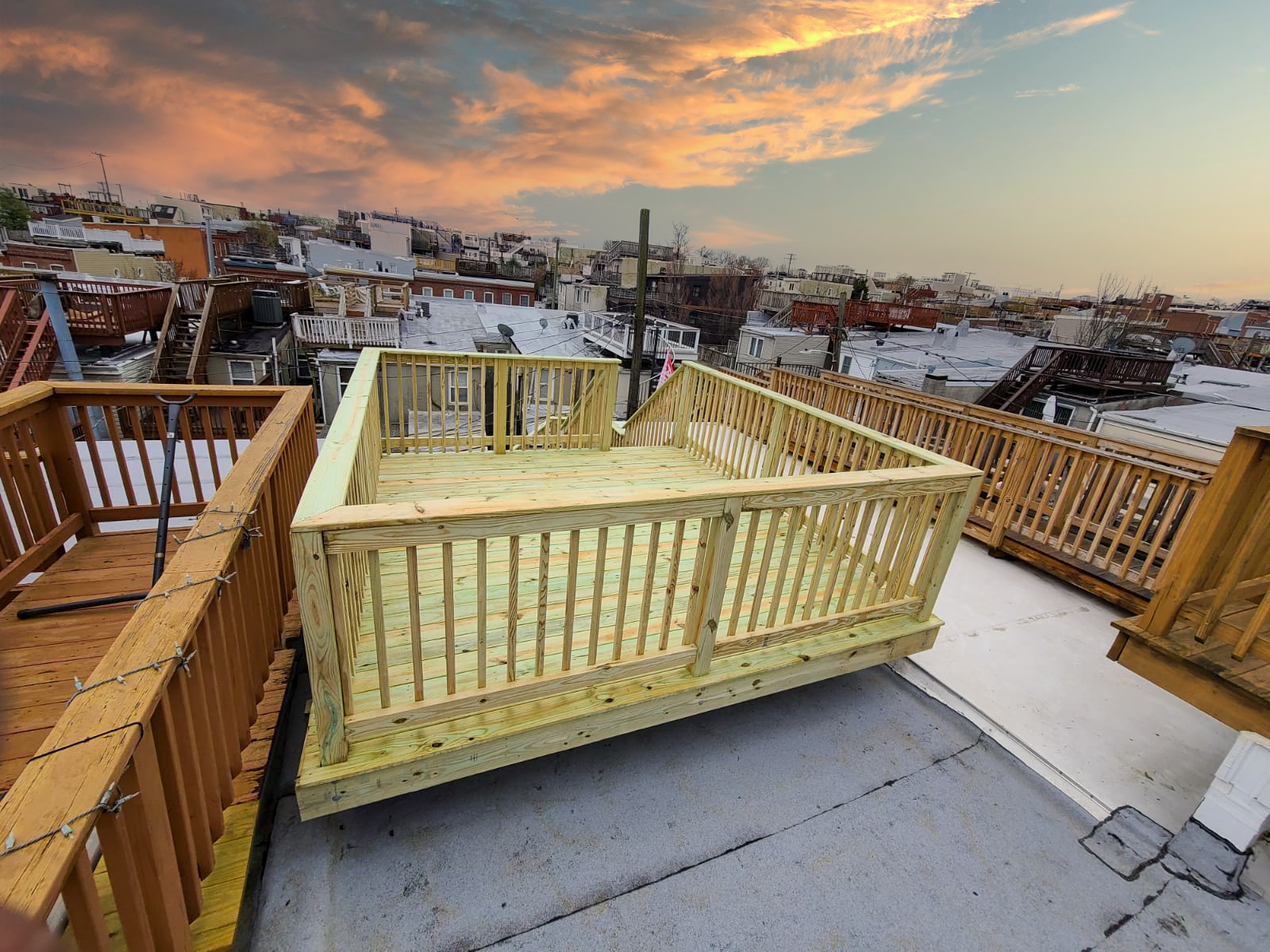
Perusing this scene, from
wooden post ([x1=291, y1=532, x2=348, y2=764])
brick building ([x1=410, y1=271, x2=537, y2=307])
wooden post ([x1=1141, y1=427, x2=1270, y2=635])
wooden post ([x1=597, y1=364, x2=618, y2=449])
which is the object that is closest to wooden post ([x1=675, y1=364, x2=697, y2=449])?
wooden post ([x1=597, y1=364, x2=618, y2=449])

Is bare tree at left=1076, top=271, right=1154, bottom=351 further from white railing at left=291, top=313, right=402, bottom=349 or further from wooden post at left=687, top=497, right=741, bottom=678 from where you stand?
white railing at left=291, top=313, right=402, bottom=349

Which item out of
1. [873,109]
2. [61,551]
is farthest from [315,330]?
[873,109]

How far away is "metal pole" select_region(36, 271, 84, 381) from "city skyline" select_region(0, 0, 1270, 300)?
3803 mm

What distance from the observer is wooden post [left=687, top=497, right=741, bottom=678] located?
2.17 m

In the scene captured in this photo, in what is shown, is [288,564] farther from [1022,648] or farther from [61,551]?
[1022,648]

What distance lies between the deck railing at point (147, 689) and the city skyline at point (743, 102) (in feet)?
31.9

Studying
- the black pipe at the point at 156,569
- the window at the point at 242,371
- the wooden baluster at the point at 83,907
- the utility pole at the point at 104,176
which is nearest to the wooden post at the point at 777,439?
the black pipe at the point at 156,569

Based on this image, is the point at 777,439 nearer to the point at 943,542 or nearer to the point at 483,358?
the point at 943,542

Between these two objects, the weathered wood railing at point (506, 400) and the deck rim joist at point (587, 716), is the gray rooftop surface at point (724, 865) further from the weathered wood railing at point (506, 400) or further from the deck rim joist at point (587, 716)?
the weathered wood railing at point (506, 400)

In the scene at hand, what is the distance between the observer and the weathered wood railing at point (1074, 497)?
12.5ft

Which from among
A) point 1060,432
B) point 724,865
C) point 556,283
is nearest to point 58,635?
point 724,865

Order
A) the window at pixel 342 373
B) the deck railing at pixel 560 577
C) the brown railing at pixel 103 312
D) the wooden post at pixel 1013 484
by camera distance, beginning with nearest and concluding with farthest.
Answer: the deck railing at pixel 560 577 → the wooden post at pixel 1013 484 → the brown railing at pixel 103 312 → the window at pixel 342 373

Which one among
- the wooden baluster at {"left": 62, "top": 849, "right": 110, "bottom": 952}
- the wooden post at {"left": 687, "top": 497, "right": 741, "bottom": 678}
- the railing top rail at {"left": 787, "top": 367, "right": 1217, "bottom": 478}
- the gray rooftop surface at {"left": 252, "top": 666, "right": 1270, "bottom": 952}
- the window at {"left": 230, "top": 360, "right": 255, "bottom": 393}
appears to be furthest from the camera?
the window at {"left": 230, "top": 360, "right": 255, "bottom": 393}

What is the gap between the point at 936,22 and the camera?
8.35 metres
